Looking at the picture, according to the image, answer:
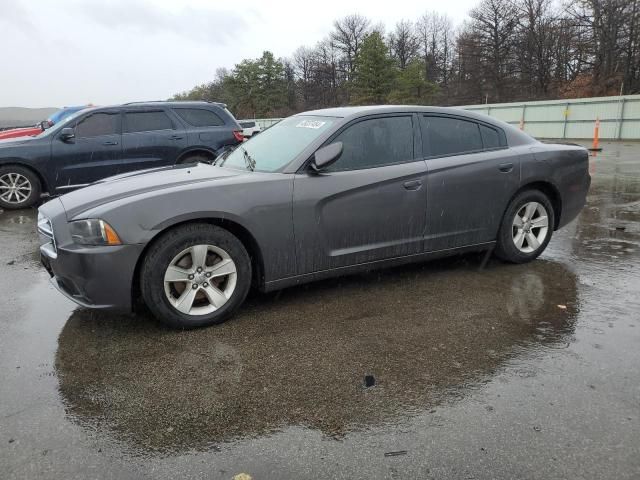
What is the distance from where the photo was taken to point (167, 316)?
3.58 metres

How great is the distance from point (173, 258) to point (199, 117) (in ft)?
21.8

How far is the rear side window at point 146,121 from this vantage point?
359 inches

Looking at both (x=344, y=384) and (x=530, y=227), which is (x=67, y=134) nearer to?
(x=530, y=227)

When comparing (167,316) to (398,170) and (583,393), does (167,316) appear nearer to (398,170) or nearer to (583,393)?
(398,170)

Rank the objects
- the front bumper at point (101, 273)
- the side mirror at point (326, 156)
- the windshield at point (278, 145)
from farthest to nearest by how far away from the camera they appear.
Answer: the windshield at point (278, 145), the side mirror at point (326, 156), the front bumper at point (101, 273)

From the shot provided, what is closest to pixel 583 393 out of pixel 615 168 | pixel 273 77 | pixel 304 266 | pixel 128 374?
pixel 304 266

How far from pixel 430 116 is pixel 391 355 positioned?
2379 millimetres

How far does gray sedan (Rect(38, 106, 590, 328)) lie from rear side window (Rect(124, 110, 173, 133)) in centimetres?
493

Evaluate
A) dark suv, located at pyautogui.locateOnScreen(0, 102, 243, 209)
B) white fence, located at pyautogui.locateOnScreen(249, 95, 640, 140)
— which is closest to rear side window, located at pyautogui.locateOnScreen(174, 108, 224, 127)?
dark suv, located at pyautogui.locateOnScreen(0, 102, 243, 209)

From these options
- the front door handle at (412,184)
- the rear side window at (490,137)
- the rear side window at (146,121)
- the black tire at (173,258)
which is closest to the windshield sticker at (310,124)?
the front door handle at (412,184)

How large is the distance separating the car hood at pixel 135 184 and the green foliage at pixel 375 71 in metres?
58.9

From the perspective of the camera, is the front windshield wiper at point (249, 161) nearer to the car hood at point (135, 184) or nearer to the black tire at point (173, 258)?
the car hood at point (135, 184)

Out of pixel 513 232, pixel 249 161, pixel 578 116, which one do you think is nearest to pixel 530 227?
pixel 513 232

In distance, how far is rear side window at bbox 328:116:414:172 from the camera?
165 inches
